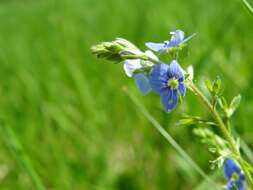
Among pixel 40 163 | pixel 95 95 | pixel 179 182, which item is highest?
pixel 95 95

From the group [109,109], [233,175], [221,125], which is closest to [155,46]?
[221,125]

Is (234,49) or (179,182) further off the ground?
(234,49)

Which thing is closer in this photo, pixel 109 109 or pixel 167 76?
pixel 167 76

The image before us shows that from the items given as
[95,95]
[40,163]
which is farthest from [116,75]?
[40,163]

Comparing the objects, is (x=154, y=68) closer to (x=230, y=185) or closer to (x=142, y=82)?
(x=142, y=82)

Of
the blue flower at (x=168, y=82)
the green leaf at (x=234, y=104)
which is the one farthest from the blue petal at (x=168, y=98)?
the green leaf at (x=234, y=104)

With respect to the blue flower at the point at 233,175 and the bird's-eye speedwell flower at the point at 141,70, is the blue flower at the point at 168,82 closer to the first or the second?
the bird's-eye speedwell flower at the point at 141,70

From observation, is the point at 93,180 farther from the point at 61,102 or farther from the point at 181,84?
the point at 181,84
